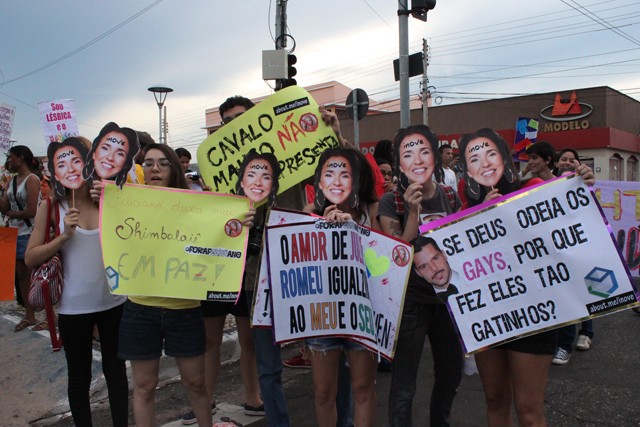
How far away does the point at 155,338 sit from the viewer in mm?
2789

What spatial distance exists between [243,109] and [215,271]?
3.84ft

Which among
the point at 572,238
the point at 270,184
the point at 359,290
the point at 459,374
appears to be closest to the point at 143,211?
the point at 270,184

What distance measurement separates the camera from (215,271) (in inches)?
113

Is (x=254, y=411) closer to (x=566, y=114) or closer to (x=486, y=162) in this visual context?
(x=486, y=162)

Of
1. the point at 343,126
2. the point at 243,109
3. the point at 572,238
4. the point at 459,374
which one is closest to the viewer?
the point at 572,238

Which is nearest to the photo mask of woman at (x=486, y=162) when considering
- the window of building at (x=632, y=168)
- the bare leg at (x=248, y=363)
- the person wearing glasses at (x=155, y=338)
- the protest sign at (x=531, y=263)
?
the protest sign at (x=531, y=263)

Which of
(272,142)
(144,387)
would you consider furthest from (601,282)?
(144,387)

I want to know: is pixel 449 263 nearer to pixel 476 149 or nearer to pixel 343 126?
pixel 476 149

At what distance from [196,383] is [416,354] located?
1266 millimetres

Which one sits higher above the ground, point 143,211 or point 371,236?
point 143,211

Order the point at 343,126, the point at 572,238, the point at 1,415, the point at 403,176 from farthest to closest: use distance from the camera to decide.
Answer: the point at 343,126 < the point at 1,415 < the point at 403,176 < the point at 572,238

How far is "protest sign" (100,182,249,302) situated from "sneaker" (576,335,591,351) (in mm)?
3814

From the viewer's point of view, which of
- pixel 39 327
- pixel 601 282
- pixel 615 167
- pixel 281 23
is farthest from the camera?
pixel 615 167

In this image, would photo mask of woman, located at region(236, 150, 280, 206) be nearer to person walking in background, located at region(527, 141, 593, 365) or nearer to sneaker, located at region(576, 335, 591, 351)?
person walking in background, located at region(527, 141, 593, 365)
